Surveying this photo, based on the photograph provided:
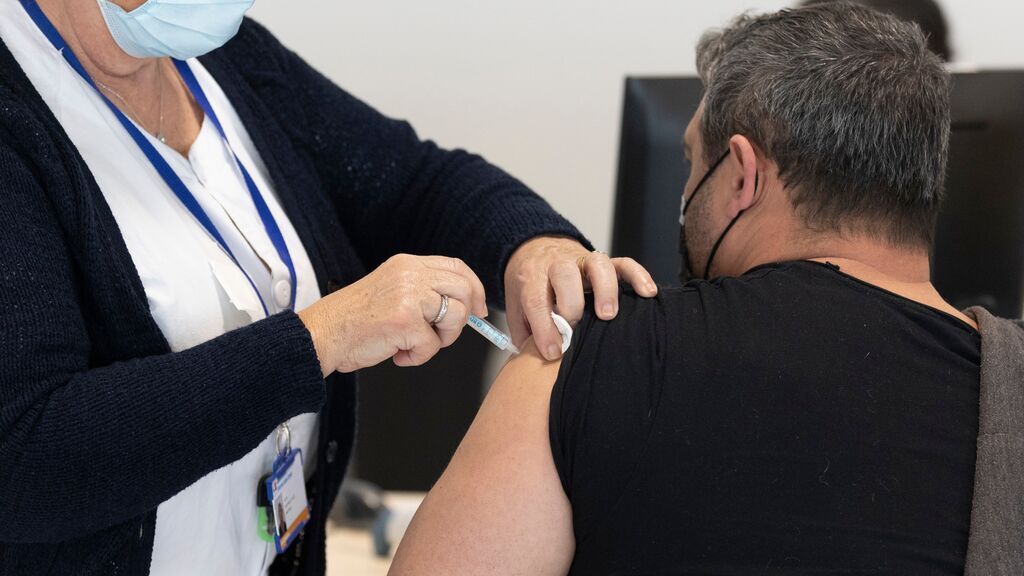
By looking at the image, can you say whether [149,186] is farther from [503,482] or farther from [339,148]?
[503,482]

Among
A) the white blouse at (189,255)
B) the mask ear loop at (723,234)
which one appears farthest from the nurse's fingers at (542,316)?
the white blouse at (189,255)

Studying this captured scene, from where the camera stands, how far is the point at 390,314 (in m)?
1.03

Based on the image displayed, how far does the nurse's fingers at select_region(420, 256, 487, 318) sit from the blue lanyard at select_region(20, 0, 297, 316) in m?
0.27

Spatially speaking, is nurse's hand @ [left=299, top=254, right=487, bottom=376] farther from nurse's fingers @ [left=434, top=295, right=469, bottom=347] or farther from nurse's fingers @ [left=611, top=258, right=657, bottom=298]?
nurse's fingers @ [left=611, top=258, right=657, bottom=298]

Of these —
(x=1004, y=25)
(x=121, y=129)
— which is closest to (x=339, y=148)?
(x=121, y=129)

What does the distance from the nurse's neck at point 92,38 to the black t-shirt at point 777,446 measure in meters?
0.67

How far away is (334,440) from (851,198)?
30.9 inches

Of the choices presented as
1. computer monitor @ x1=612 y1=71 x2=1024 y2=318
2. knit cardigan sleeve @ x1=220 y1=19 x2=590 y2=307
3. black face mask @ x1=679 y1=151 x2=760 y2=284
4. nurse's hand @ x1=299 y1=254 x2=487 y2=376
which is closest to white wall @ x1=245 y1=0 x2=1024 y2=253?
computer monitor @ x1=612 y1=71 x2=1024 y2=318

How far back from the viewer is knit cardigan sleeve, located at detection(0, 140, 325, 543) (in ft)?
3.03

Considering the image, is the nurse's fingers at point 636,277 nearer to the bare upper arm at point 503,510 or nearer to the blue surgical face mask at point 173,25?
the bare upper arm at point 503,510

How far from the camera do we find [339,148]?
1555 millimetres

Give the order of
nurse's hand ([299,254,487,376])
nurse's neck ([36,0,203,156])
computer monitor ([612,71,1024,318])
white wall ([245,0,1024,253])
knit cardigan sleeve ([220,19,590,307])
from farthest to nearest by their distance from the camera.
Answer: white wall ([245,0,1024,253])
computer monitor ([612,71,1024,318])
knit cardigan sleeve ([220,19,590,307])
nurse's neck ([36,0,203,156])
nurse's hand ([299,254,487,376])

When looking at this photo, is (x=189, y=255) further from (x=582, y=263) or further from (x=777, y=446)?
(x=777, y=446)

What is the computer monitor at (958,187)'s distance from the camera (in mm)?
1805
